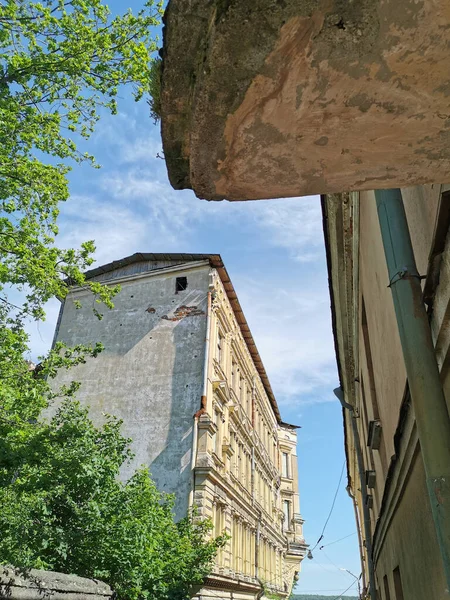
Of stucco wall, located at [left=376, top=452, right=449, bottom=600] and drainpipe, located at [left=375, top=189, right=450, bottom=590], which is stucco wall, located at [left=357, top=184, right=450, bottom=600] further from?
drainpipe, located at [left=375, top=189, right=450, bottom=590]

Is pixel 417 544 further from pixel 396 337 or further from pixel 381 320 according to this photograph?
pixel 381 320

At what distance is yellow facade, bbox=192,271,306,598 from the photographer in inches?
656

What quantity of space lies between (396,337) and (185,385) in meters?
14.0

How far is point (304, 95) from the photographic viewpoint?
118 cm

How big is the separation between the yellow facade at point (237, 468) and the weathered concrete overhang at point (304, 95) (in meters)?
15.4

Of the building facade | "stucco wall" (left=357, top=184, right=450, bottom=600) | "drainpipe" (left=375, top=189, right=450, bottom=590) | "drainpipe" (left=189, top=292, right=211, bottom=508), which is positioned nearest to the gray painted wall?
"drainpipe" (left=189, top=292, right=211, bottom=508)

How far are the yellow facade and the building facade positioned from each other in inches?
313

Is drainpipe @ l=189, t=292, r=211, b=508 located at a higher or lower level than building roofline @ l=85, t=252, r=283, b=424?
lower

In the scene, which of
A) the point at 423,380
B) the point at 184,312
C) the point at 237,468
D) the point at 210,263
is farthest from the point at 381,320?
the point at 237,468

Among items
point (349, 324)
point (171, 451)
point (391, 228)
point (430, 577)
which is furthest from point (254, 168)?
point (171, 451)

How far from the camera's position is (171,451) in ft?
53.8

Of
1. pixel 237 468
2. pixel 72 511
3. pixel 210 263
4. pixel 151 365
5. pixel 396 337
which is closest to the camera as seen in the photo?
pixel 396 337

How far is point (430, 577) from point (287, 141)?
138 inches

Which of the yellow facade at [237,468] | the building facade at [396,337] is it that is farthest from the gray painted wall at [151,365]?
the building facade at [396,337]
